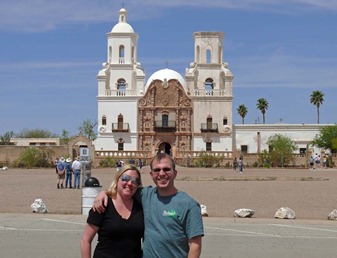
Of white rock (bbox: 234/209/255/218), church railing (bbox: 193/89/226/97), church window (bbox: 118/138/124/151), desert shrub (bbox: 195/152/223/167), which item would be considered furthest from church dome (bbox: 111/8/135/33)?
white rock (bbox: 234/209/255/218)

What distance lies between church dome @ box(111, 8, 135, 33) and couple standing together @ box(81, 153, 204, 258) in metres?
67.7

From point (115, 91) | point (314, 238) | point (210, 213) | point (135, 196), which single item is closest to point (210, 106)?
point (115, 91)

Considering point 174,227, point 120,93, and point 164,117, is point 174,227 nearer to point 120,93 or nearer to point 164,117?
point 164,117

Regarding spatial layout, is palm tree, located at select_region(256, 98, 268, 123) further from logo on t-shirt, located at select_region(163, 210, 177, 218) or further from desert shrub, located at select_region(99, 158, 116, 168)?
logo on t-shirt, located at select_region(163, 210, 177, 218)

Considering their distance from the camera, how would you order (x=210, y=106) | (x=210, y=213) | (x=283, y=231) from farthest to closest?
1. (x=210, y=106)
2. (x=210, y=213)
3. (x=283, y=231)

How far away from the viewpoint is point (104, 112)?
230ft

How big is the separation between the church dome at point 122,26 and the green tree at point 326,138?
916 inches

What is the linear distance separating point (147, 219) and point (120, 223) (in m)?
0.22

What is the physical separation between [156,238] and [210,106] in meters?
64.4

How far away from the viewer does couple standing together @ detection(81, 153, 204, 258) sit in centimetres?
483

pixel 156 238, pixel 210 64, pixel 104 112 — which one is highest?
pixel 210 64

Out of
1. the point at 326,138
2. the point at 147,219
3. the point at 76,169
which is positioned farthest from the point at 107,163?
the point at 147,219

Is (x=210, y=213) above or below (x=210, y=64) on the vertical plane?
below

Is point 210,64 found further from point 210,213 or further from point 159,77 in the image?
point 210,213
